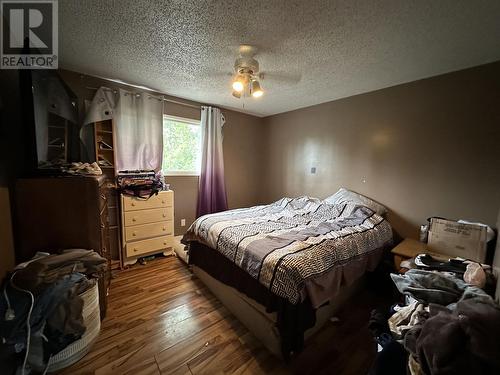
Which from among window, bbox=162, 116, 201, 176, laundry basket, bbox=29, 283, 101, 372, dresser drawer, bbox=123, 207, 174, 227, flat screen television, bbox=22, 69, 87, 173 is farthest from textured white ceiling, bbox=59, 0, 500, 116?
laundry basket, bbox=29, 283, 101, 372

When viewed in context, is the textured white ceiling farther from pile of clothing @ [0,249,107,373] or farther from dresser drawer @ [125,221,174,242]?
dresser drawer @ [125,221,174,242]

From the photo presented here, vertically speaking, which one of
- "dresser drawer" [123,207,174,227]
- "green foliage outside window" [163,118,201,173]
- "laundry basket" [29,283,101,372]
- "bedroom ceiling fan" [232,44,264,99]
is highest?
"bedroom ceiling fan" [232,44,264,99]

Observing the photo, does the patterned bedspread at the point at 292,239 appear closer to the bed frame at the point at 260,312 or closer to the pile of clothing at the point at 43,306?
the bed frame at the point at 260,312

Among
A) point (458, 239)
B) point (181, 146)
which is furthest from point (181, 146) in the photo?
point (458, 239)

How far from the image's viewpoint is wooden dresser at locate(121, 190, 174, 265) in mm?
2568

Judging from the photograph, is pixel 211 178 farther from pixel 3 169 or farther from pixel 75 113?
pixel 3 169

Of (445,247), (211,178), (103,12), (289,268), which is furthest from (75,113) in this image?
(445,247)

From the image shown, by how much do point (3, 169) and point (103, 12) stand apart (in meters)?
1.36

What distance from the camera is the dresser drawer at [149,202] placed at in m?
2.55

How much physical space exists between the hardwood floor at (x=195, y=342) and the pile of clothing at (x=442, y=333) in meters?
0.57

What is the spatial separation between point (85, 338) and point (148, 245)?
1.38m

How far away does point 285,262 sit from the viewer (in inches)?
54.9

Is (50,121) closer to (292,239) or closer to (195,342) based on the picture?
(195,342)

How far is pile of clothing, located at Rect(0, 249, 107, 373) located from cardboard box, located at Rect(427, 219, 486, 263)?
302 centimetres
